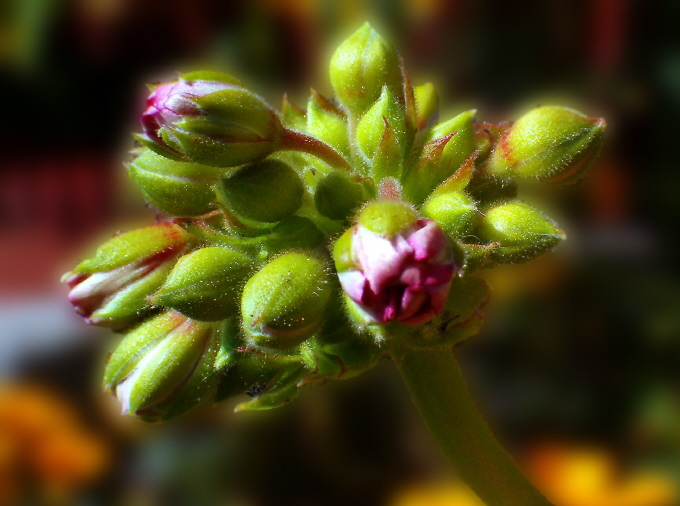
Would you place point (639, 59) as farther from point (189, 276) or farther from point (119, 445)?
point (189, 276)

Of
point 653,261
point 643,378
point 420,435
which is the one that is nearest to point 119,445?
point 420,435

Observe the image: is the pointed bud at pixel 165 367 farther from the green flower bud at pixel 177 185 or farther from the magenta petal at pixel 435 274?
the magenta petal at pixel 435 274

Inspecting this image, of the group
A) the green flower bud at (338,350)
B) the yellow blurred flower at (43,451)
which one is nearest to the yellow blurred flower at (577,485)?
the yellow blurred flower at (43,451)

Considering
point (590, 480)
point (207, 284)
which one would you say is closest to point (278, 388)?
point (207, 284)

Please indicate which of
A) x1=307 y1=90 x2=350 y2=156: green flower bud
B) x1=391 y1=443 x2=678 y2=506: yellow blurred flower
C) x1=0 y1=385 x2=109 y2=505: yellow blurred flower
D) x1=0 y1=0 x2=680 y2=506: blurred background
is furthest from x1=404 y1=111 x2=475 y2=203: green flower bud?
x1=0 y1=385 x2=109 y2=505: yellow blurred flower

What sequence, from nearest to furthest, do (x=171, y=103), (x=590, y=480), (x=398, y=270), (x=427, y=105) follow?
1. (x=398, y=270)
2. (x=171, y=103)
3. (x=427, y=105)
4. (x=590, y=480)

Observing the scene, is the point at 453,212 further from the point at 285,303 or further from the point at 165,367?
the point at 165,367
